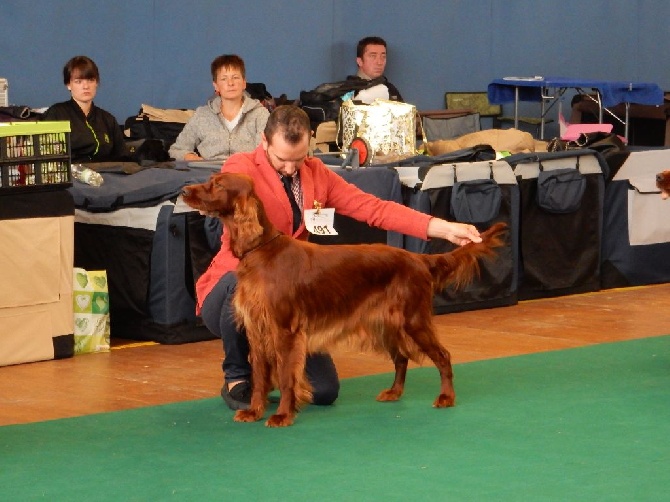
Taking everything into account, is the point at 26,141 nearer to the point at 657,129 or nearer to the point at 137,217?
the point at 137,217

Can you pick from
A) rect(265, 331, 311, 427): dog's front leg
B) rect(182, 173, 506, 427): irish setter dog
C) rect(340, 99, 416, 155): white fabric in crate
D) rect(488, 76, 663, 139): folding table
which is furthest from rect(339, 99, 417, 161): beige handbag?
rect(488, 76, 663, 139): folding table

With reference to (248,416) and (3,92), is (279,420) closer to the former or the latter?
(248,416)

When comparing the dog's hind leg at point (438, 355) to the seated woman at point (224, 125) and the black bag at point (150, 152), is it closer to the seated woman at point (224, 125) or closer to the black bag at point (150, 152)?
the seated woman at point (224, 125)

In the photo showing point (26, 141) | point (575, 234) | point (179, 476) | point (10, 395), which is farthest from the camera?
point (575, 234)

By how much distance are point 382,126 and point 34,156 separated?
2032 millimetres

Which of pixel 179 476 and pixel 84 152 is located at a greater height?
pixel 84 152

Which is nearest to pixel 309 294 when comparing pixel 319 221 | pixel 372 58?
pixel 319 221

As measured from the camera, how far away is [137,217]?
5.06 m

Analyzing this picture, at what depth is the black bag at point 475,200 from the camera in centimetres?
570

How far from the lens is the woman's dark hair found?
5703 millimetres

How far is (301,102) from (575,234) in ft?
7.61

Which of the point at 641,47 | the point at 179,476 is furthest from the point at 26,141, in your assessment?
the point at 641,47

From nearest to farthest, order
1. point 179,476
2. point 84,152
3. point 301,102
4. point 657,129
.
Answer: point 179,476 → point 84,152 → point 301,102 → point 657,129

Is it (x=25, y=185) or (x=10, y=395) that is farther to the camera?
(x=25, y=185)
